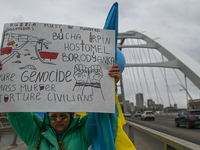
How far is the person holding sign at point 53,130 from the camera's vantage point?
188 centimetres

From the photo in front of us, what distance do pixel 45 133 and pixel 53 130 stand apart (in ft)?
0.28

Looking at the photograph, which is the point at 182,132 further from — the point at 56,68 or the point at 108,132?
the point at 56,68

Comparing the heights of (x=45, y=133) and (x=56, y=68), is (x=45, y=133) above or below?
below

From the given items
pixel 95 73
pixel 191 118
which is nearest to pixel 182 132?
pixel 191 118

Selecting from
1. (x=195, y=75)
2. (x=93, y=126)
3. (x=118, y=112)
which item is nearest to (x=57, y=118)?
(x=93, y=126)

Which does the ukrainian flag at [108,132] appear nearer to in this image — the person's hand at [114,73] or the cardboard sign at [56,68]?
the cardboard sign at [56,68]

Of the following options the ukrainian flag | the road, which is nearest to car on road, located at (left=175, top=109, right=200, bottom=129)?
the road

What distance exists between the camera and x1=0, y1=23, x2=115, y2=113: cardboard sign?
1.88 m

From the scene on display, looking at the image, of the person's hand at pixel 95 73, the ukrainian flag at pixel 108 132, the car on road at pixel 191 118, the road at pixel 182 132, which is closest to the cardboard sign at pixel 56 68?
the person's hand at pixel 95 73

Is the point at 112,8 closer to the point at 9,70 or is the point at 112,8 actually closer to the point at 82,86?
the point at 82,86

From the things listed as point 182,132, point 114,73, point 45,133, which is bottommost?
point 182,132

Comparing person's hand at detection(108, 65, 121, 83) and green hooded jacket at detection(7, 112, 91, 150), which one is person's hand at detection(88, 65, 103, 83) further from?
green hooded jacket at detection(7, 112, 91, 150)

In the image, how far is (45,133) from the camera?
192 cm

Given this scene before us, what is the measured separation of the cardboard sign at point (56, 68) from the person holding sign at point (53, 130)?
0.16 metres
